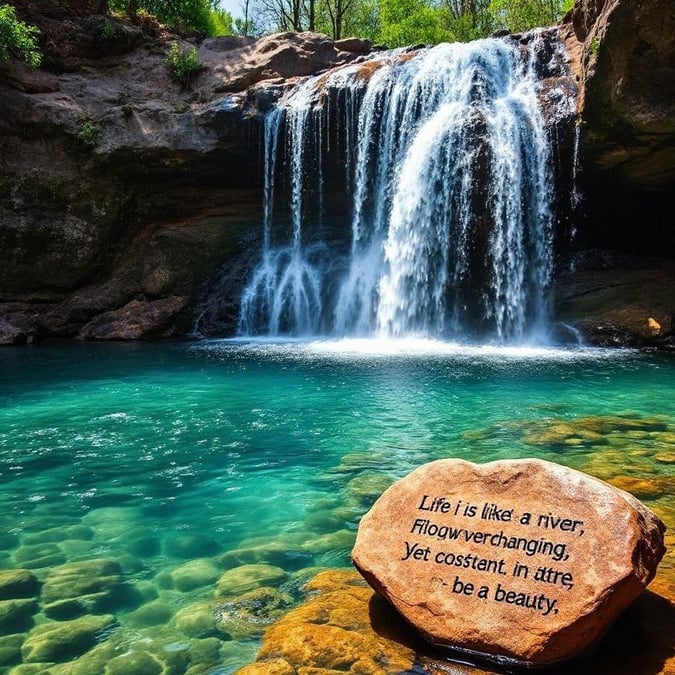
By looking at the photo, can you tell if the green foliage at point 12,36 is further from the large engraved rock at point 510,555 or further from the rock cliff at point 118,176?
the large engraved rock at point 510,555

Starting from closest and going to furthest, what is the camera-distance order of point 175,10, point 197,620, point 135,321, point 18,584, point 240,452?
point 197,620
point 18,584
point 240,452
point 135,321
point 175,10

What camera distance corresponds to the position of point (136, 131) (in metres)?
17.4

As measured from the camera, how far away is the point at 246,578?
12.2 ft

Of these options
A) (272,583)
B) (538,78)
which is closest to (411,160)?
(538,78)

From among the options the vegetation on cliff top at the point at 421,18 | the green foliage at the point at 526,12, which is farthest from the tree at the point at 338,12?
the green foliage at the point at 526,12

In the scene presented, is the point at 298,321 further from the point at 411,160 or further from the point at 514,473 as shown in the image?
the point at 514,473

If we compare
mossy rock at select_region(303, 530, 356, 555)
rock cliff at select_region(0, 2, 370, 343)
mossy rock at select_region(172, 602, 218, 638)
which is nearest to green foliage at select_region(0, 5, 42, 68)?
rock cliff at select_region(0, 2, 370, 343)

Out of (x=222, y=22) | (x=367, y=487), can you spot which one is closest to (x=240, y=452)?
(x=367, y=487)

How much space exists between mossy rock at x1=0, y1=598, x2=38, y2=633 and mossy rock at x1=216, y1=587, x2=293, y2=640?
96cm

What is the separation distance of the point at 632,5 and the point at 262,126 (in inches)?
367

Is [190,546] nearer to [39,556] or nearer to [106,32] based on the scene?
[39,556]

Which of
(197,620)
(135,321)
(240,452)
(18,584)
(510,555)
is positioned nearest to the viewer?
(510,555)

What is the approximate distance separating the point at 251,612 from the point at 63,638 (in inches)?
35.5

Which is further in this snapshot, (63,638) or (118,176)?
(118,176)
